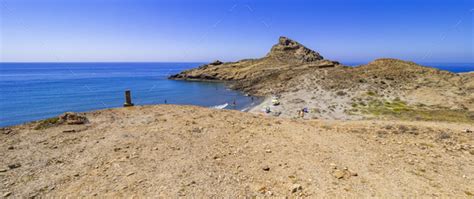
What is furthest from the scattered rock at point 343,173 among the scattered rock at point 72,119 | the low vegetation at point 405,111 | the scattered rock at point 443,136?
the low vegetation at point 405,111

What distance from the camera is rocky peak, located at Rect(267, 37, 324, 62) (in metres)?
92.6

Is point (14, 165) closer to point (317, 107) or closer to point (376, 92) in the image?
point (317, 107)

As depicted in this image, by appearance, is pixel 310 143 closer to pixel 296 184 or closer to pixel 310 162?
pixel 310 162

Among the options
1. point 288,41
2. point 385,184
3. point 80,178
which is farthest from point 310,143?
point 288,41

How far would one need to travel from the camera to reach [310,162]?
7844 millimetres

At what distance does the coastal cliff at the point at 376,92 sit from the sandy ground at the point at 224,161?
11203 mm

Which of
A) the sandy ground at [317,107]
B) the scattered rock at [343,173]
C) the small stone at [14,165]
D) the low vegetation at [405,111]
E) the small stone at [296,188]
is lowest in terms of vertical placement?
the sandy ground at [317,107]

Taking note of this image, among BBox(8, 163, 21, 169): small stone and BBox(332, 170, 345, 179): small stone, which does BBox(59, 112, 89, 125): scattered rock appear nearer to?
BBox(8, 163, 21, 169): small stone

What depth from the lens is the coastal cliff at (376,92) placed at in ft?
72.8

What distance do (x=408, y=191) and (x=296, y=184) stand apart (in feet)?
9.70

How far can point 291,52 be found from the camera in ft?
324

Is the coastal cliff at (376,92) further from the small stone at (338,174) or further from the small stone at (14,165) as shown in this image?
the small stone at (14,165)

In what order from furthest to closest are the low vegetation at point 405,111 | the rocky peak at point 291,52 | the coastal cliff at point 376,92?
the rocky peak at point 291,52 < the coastal cliff at point 376,92 < the low vegetation at point 405,111

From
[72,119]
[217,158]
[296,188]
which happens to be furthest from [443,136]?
[72,119]
